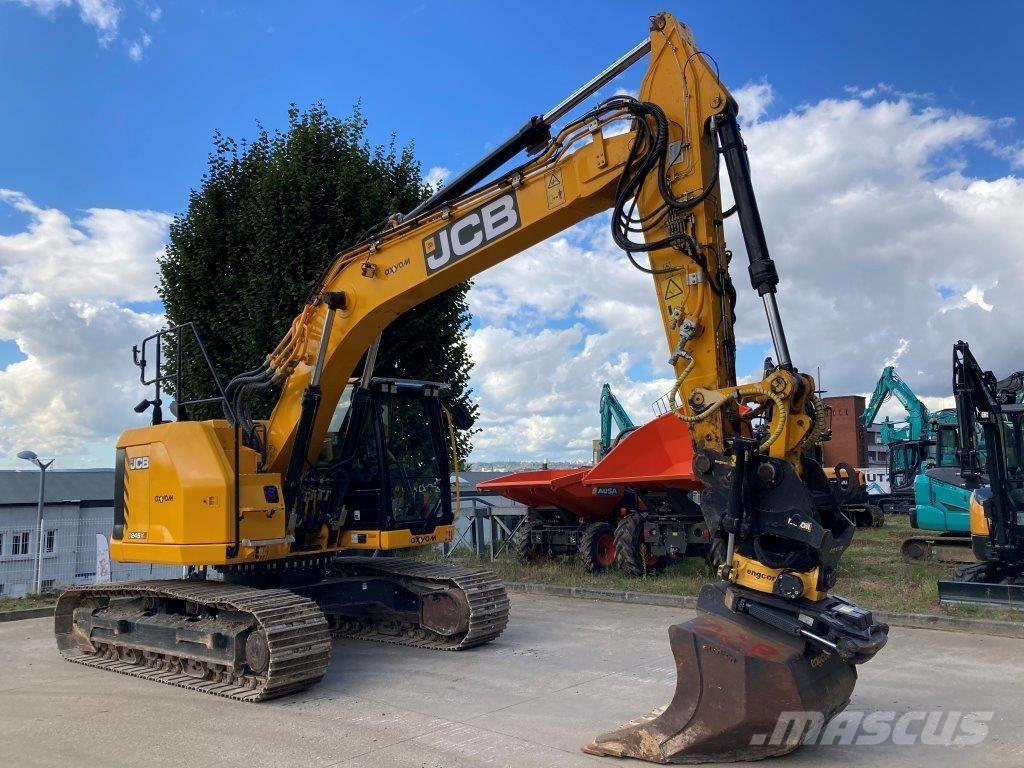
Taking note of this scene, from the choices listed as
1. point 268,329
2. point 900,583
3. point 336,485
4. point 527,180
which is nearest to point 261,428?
point 336,485

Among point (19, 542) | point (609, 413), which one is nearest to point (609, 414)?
point (609, 413)

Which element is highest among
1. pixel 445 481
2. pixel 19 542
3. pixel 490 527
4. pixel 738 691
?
pixel 445 481

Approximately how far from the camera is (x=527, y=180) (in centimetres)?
681

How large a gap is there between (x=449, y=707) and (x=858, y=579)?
782 cm

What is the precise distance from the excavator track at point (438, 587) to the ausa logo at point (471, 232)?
3.15 m

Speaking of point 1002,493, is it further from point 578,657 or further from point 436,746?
point 436,746

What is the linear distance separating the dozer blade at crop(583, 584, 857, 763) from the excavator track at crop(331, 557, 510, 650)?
132 inches

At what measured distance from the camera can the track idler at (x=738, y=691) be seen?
4684 mm

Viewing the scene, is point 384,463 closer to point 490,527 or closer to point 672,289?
point 672,289

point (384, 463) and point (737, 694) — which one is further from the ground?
point (384, 463)

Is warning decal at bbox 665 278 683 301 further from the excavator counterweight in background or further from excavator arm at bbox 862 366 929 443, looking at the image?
excavator arm at bbox 862 366 929 443

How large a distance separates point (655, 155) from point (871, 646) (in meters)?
3.42

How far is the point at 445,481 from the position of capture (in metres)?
8.91

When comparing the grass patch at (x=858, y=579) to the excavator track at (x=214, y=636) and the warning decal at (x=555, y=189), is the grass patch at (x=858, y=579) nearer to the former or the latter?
the excavator track at (x=214, y=636)
